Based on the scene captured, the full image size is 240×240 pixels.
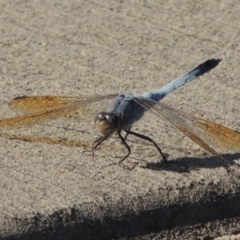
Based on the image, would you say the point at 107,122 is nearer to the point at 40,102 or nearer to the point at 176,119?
the point at 176,119

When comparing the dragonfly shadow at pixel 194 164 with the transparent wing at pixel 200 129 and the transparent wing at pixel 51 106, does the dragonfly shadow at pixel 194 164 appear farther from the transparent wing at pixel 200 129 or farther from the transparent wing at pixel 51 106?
the transparent wing at pixel 51 106

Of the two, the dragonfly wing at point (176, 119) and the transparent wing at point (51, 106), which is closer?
the dragonfly wing at point (176, 119)

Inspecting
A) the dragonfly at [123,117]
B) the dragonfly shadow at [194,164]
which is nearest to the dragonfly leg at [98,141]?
the dragonfly at [123,117]

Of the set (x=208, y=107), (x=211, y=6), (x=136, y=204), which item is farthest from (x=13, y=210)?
(x=211, y=6)

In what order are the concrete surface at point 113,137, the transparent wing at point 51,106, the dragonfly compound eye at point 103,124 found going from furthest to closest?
the transparent wing at point 51,106
the dragonfly compound eye at point 103,124
the concrete surface at point 113,137

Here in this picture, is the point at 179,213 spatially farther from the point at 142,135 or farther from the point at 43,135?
the point at 43,135

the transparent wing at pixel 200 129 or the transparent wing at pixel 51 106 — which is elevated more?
the transparent wing at pixel 200 129
